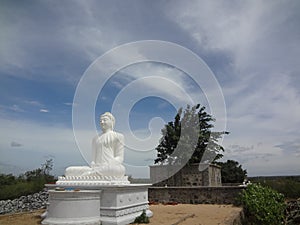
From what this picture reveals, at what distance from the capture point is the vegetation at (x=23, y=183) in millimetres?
9426

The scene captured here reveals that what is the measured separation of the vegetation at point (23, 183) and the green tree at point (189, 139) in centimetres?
544

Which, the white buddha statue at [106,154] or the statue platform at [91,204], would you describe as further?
the white buddha statue at [106,154]

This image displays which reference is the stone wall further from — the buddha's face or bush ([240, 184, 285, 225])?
bush ([240, 184, 285, 225])

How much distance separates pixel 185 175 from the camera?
12.4 meters

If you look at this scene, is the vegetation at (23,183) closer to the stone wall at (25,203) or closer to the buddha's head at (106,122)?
the stone wall at (25,203)

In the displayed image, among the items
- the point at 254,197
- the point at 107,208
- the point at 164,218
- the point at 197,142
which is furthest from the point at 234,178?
the point at 107,208

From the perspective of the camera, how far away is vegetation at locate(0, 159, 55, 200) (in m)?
9.43

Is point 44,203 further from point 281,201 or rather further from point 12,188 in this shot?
point 281,201

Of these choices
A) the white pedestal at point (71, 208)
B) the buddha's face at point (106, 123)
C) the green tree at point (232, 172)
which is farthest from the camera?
the green tree at point (232, 172)

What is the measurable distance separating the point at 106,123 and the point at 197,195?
4.32m

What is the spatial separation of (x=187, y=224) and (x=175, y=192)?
13.8 feet

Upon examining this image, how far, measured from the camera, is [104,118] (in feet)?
22.5

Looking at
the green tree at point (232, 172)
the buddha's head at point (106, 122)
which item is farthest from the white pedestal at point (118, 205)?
the green tree at point (232, 172)

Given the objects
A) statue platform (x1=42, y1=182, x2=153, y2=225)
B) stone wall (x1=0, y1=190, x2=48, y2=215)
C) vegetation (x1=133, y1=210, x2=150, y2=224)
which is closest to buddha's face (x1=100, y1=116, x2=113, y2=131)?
statue platform (x1=42, y1=182, x2=153, y2=225)
